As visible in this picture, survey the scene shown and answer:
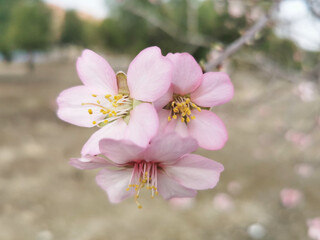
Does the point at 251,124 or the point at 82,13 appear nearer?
the point at 251,124

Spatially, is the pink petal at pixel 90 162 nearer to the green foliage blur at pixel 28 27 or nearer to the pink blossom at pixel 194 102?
the pink blossom at pixel 194 102

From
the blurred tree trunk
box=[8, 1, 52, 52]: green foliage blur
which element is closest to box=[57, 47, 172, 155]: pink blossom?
box=[8, 1, 52, 52]: green foliage blur

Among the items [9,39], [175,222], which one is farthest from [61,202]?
[9,39]

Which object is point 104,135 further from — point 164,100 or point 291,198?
point 291,198

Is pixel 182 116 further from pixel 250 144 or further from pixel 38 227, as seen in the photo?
pixel 250 144

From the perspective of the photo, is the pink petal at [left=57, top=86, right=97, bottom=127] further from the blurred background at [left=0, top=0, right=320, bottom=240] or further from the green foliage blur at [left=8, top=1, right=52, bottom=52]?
the green foliage blur at [left=8, top=1, right=52, bottom=52]
